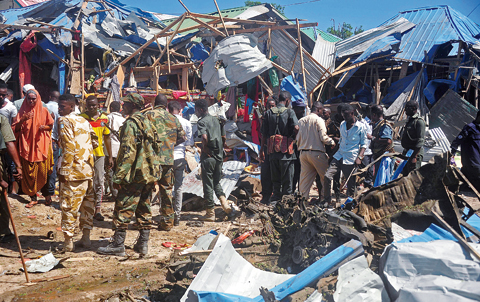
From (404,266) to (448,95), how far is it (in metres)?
9.47

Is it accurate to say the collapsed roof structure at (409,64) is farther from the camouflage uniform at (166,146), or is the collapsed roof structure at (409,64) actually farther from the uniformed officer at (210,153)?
the camouflage uniform at (166,146)

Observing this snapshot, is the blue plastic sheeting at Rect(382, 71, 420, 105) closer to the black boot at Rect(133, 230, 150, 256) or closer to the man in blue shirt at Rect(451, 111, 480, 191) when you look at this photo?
the man in blue shirt at Rect(451, 111, 480, 191)

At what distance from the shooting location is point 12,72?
499 inches

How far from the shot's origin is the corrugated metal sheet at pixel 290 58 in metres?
11.0

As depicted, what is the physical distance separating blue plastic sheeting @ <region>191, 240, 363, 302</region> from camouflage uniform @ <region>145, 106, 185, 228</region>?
2.62 m

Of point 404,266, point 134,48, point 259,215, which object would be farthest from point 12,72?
point 404,266

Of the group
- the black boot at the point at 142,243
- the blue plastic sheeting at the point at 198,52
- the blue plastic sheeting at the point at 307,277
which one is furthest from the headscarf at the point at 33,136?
the blue plastic sheeting at the point at 198,52

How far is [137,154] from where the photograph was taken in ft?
14.5

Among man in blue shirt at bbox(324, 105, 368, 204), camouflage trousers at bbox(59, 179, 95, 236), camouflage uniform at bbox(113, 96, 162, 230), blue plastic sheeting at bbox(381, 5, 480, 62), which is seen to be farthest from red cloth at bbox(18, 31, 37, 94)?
blue plastic sheeting at bbox(381, 5, 480, 62)

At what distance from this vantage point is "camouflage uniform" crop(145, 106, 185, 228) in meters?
5.09

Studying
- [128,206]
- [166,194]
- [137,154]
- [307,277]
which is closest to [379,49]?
[166,194]

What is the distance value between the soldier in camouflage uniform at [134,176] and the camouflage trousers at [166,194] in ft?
2.53

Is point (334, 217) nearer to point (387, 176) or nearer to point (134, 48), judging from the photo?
point (387, 176)

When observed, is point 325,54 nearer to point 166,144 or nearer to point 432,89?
point 432,89
